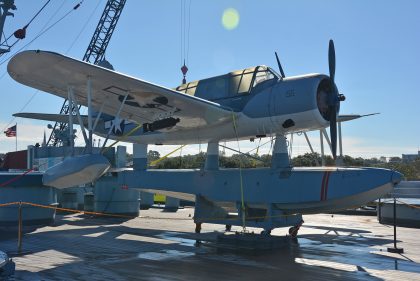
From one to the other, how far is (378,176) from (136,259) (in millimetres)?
6347

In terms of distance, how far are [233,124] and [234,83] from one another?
1414 millimetres

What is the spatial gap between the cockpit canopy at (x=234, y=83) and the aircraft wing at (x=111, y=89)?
3.28ft

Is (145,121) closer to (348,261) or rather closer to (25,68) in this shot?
(25,68)

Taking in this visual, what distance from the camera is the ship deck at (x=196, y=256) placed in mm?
8281

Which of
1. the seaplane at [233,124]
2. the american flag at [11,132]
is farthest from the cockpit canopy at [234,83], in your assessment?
the american flag at [11,132]

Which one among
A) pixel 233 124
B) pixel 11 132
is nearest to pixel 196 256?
pixel 233 124

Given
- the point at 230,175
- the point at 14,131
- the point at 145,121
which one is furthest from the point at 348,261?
the point at 14,131

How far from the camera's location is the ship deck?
828 centimetres

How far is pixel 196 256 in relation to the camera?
10.4 metres

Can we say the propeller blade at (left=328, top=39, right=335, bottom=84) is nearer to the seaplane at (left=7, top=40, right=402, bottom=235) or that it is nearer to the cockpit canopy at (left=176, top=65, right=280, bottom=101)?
the seaplane at (left=7, top=40, right=402, bottom=235)

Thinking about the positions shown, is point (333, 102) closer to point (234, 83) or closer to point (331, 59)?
point (331, 59)

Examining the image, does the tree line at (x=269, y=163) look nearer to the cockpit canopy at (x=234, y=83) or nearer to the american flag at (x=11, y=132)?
the cockpit canopy at (x=234, y=83)

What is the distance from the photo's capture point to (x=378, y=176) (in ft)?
34.8

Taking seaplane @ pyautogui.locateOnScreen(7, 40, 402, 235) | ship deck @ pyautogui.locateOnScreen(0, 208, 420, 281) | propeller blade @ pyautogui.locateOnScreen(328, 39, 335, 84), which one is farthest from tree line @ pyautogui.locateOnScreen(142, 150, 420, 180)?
propeller blade @ pyautogui.locateOnScreen(328, 39, 335, 84)
